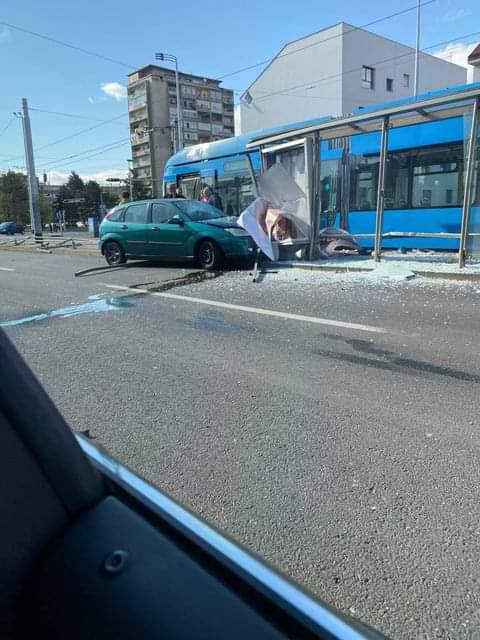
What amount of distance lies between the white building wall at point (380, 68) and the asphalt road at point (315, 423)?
39428 mm

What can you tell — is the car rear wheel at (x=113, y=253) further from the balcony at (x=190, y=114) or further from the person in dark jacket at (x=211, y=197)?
the balcony at (x=190, y=114)

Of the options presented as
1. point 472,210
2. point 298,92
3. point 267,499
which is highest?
point 298,92

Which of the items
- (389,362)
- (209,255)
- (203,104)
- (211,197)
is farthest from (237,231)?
(203,104)

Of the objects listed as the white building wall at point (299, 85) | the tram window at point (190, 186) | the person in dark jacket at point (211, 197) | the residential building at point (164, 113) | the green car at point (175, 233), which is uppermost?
the residential building at point (164, 113)

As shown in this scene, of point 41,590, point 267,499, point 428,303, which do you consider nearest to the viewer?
point 41,590

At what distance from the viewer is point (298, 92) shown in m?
42.8

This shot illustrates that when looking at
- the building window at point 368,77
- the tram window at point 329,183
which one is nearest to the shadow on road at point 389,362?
the tram window at point 329,183

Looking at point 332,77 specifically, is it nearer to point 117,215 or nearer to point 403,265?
point 117,215

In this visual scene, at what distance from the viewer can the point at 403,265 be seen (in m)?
10.1

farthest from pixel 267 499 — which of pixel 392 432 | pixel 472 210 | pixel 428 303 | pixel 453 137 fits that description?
pixel 453 137

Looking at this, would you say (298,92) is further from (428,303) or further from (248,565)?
(248,565)

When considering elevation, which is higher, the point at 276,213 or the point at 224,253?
the point at 276,213

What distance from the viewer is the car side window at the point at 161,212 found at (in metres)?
11.2

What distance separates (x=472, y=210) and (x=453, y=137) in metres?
2.11
